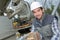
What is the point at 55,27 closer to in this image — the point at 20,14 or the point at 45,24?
the point at 45,24

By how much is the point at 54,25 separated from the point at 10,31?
274 cm

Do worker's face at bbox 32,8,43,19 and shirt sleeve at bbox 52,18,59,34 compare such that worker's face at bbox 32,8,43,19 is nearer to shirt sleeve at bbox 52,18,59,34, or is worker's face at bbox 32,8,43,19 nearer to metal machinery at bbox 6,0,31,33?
shirt sleeve at bbox 52,18,59,34

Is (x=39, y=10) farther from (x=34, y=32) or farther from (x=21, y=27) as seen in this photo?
(x=21, y=27)

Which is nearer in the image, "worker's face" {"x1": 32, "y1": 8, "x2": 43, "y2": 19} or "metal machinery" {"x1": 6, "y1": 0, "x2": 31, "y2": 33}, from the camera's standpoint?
"worker's face" {"x1": 32, "y1": 8, "x2": 43, "y2": 19}

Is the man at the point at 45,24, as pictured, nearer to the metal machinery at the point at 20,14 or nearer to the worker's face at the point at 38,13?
the worker's face at the point at 38,13

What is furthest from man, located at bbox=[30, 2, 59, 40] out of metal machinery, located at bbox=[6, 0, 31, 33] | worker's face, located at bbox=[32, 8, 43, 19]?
metal machinery, located at bbox=[6, 0, 31, 33]

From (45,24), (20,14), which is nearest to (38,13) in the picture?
(45,24)

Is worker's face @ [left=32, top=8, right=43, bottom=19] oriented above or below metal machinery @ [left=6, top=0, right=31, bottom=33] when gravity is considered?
above

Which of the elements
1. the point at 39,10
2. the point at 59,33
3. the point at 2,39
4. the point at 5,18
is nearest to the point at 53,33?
the point at 59,33

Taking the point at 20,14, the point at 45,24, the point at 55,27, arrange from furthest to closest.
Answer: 1. the point at 20,14
2. the point at 45,24
3. the point at 55,27

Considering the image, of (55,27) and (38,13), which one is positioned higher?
(38,13)

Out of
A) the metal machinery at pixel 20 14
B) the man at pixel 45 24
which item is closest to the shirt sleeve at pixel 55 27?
the man at pixel 45 24

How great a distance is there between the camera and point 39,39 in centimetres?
264

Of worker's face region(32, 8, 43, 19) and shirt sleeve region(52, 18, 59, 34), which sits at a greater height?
worker's face region(32, 8, 43, 19)
